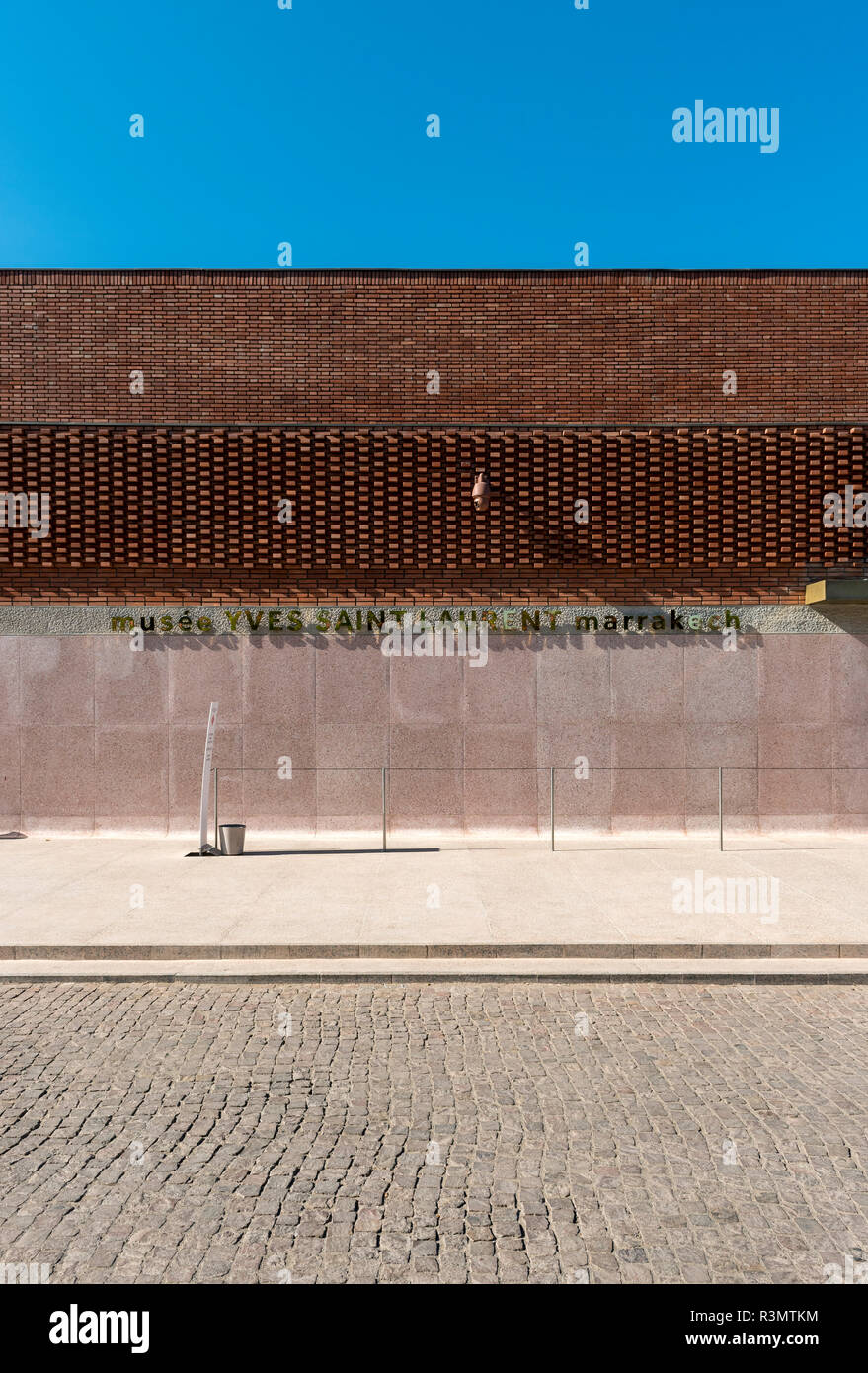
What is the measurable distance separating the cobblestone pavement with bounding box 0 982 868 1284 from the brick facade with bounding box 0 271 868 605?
31.2 feet

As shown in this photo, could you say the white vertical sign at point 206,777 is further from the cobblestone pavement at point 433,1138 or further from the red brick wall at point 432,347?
the cobblestone pavement at point 433,1138

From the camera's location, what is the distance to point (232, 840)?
42.3 ft

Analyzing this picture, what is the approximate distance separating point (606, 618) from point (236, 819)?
7.21 meters

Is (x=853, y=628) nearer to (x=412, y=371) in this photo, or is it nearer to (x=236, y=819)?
(x=412, y=371)

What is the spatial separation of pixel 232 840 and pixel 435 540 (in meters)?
6.11

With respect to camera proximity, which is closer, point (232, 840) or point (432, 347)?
point (232, 840)

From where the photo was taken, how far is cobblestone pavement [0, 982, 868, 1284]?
352cm

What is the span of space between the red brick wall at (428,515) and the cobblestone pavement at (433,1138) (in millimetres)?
9380

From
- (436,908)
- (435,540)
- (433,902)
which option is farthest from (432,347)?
(436,908)

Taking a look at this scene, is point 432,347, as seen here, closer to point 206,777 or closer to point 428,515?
point 428,515

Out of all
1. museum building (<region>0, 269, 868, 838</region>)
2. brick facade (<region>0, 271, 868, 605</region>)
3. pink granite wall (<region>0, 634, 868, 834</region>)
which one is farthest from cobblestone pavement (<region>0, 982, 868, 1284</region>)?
brick facade (<region>0, 271, 868, 605</region>)

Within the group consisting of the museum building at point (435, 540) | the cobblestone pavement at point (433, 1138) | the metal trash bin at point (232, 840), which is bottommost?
the cobblestone pavement at point (433, 1138)

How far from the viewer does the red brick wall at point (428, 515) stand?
15.2 meters

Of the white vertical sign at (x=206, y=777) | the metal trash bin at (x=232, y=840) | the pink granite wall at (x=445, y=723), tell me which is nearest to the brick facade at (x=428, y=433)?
the pink granite wall at (x=445, y=723)
